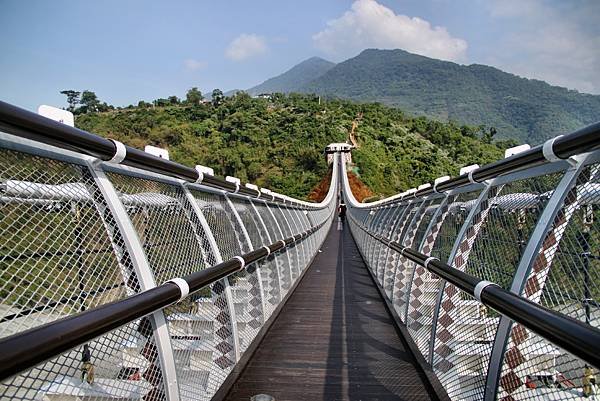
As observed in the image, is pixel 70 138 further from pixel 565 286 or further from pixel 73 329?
pixel 565 286

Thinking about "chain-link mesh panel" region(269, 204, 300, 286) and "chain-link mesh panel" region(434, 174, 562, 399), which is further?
"chain-link mesh panel" region(269, 204, 300, 286)

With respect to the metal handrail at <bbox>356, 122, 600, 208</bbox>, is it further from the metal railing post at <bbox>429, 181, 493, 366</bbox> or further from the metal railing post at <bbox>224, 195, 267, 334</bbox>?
the metal railing post at <bbox>224, 195, 267, 334</bbox>

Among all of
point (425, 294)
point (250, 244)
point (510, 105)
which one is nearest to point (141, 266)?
point (250, 244)

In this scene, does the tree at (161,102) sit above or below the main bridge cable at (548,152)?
above

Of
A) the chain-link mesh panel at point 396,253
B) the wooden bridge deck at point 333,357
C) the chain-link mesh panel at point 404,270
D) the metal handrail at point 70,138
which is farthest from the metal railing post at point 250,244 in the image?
the chain-link mesh panel at point 396,253

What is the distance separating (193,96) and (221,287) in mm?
94192

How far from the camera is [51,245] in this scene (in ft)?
4.31

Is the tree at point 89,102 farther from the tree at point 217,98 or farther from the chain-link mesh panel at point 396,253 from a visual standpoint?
the chain-link mesh panel at point 396,253

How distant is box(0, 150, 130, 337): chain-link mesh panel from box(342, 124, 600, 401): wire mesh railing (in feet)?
4.10

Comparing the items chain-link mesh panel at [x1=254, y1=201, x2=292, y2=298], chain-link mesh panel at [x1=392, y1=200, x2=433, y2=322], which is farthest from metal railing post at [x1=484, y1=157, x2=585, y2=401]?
chain-link mesh panel at [x1=254, y1=201, x2=292, y2=298]

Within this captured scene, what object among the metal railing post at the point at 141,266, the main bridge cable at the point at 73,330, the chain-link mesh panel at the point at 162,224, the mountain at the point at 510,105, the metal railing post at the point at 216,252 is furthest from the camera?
the mountain at the point at 510,105

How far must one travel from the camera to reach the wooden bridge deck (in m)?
2.83

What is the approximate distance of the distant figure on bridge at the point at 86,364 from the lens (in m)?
1.32

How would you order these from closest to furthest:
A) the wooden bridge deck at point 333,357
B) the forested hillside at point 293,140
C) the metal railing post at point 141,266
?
the metal railing post at point 141,266 < the wooden bridge deck at point 333,357 < the forested hillside at point 293,140
